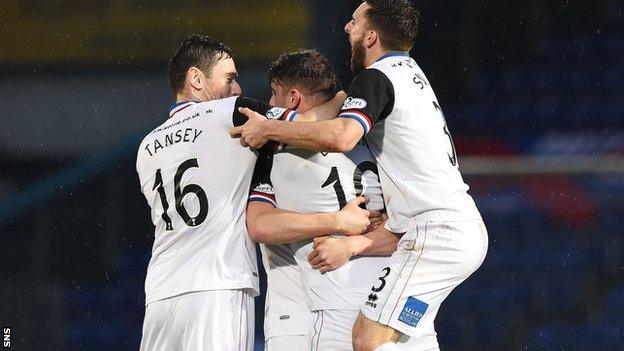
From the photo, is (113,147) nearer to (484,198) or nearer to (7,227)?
(7,227)

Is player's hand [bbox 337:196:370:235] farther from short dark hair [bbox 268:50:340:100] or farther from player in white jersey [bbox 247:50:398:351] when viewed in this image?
short dark hair [bbox 268:50:340:100]

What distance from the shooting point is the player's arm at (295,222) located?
3.34 m

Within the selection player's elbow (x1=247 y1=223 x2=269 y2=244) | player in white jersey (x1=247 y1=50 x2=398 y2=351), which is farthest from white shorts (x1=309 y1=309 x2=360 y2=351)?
player's elbow (x1=247 y1=223 x2=269 y2=244)

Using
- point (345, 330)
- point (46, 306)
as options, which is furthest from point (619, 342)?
point (46, 306)

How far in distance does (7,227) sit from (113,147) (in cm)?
78

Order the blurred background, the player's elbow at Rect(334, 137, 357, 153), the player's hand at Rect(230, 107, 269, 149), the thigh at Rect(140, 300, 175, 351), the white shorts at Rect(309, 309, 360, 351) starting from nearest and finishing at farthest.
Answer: the player's elbow at Rect(334, 137, 357, 153) → the white shorts at Rect(309, 309, 360, 351) → the player's hand at Rect(230, 107, 269, 149) → the thigh at Rect(140, 300, 175, 351) → the blurred background

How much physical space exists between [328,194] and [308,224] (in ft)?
0.41

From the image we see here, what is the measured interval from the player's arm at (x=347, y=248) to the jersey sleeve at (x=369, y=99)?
375 mm

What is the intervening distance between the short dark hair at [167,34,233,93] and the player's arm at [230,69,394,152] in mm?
553

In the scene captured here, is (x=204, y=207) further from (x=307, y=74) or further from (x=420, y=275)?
(x=420, y=275)

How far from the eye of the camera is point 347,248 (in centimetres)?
335

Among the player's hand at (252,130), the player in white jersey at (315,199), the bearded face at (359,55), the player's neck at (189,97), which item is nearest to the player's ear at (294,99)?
the player in white jersey at (315,199)

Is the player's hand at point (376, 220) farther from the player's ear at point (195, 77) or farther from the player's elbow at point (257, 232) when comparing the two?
the player's ear at point (195, 77)

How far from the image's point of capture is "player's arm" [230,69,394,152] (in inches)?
126
